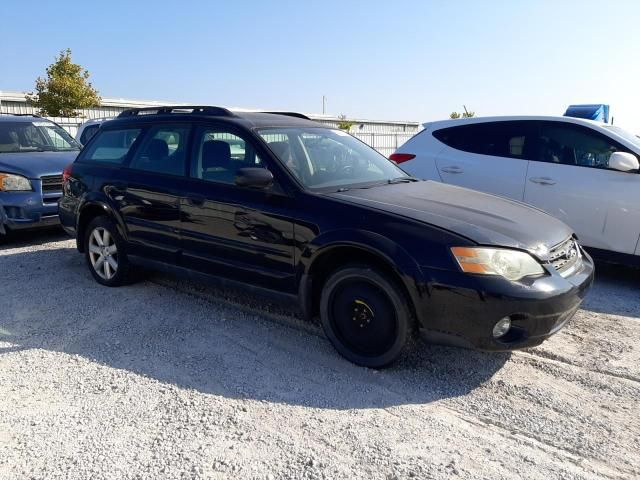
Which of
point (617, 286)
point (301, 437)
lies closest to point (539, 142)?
point (617, 286)

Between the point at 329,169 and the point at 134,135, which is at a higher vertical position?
the point at 134,135

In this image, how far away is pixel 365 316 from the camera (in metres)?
3.54

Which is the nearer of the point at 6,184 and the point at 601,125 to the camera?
the point at 601,125

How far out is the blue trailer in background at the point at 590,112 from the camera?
1170 centimetres

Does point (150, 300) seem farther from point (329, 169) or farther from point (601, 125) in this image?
point (601, 125)

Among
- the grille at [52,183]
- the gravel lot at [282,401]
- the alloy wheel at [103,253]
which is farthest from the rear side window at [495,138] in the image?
the grille at [52,183]

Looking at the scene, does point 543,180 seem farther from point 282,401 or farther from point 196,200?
point 282,401

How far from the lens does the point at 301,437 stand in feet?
9.29

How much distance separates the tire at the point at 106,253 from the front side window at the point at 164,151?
2.30 feet

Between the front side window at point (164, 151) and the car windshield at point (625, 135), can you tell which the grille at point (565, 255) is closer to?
the car windshield at point (625, 135)

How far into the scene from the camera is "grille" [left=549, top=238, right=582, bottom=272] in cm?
350

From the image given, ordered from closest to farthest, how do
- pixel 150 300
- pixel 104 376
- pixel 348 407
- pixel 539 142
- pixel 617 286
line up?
pixel 348 407 < pixel 104 376 < pixel 150 300 < pixel 617 286 < pixel 539 142

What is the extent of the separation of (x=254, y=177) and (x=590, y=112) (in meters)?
10.5

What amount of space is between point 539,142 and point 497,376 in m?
3.36
